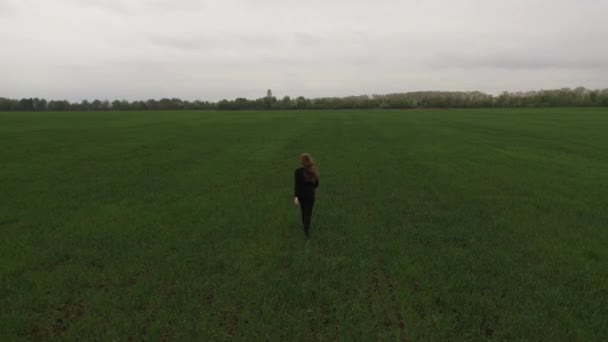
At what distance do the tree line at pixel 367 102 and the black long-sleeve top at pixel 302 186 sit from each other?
134542mm

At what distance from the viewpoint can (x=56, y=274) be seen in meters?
7.09

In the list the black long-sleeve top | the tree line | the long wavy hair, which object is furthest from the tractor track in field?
the tree line

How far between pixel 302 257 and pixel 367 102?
14208 cm

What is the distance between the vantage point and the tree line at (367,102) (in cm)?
12156

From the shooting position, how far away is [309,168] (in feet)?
27.5

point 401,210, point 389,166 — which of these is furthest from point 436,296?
point 389,166

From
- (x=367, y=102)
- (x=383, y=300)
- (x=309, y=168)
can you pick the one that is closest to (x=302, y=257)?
(x=309, y=168)

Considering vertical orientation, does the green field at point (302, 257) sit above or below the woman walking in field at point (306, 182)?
below

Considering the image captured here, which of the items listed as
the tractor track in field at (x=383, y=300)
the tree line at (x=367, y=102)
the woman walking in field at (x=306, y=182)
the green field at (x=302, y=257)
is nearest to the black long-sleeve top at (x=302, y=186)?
the woman walking in field at (x=306, y=182)

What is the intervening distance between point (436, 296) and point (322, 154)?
58.9 feet

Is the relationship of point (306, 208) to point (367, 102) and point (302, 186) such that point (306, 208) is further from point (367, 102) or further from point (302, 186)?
point (367, 102)

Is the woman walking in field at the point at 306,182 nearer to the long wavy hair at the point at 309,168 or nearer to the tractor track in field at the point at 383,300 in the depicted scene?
the long wavy hair at the point at 309,168

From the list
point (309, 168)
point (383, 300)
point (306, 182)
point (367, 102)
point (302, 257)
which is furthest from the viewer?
point (367, 102)

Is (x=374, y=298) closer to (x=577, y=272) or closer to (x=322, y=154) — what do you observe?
(x=577, y=272)
